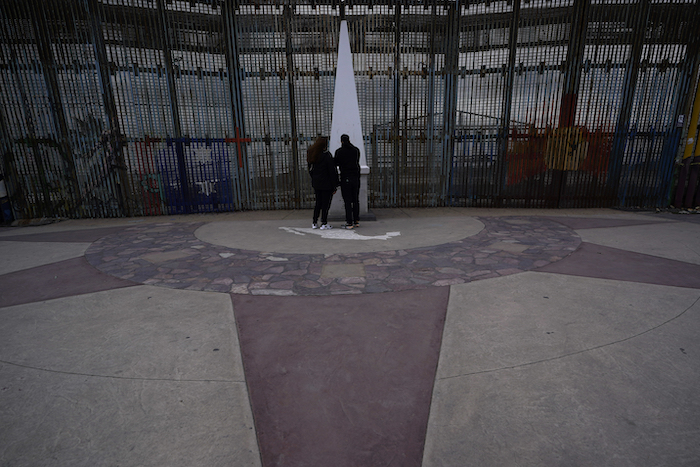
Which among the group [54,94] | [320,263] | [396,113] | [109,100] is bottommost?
[320,263]

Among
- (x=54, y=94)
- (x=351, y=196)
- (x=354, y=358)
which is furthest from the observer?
(x=54, y=94)

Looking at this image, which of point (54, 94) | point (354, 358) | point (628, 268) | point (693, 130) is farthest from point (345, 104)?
point (693, 130)

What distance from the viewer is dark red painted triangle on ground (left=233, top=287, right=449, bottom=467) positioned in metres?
1.94

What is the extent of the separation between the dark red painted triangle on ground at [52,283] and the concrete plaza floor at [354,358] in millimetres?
33

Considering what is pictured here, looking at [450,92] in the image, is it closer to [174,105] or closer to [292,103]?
[292,103]

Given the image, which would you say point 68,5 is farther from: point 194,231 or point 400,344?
point 400,344

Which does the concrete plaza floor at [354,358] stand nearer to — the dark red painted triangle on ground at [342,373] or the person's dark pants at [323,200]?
the dark red painted triangle on ground at [342,373]

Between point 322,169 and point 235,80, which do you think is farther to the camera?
point 235,80

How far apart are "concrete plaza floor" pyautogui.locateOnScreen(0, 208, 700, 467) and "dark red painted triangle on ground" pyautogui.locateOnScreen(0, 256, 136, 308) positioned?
0.03 meters

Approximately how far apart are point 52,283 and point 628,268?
6.94 m

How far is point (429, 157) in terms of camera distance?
29.6 feet

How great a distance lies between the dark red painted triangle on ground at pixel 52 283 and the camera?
156 inches

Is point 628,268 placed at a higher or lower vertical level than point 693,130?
lower

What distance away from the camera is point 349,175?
6.98 meters
